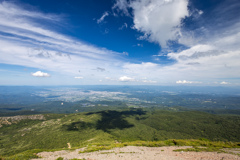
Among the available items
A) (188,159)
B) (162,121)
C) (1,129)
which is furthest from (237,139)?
(1,129)

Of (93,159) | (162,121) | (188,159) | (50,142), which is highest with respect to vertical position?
(188,159)

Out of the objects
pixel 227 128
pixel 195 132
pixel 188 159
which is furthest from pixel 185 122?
pixel 188 159

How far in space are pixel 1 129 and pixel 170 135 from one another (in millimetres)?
213353

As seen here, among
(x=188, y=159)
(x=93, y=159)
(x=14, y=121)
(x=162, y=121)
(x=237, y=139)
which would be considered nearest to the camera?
(x=188, y=159)

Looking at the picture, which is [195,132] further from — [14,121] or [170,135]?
[14,121]

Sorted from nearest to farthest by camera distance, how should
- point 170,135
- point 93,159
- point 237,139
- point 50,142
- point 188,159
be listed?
point 188,159 < point 93,159 < point 50,142 < point 237,139 < point 170,135

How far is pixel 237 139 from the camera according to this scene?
102m

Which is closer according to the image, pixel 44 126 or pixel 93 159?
pixel 93 159

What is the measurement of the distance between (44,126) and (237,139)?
221053 millimetres

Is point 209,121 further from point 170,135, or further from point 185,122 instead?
point 170,135

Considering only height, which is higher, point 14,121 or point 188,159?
point 188,159

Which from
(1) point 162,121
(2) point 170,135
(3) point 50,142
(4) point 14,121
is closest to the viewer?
(3) point 50,142

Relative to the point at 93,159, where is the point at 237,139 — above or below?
below

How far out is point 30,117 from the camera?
540 ft
